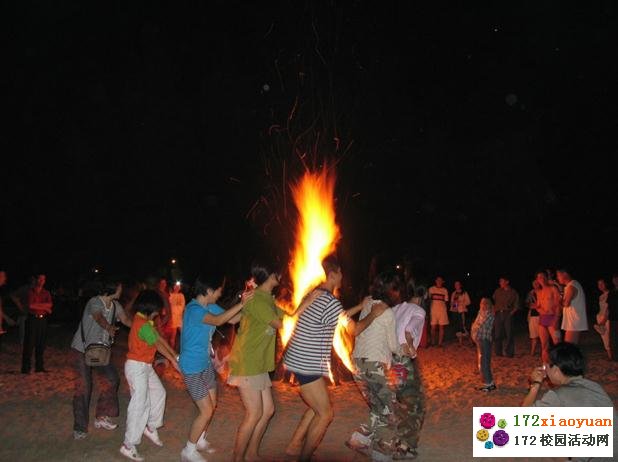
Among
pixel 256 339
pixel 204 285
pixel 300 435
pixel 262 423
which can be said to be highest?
pixel 204 285

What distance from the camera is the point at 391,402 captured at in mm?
6812

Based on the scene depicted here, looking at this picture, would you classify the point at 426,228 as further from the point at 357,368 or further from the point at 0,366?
the point at 357,368

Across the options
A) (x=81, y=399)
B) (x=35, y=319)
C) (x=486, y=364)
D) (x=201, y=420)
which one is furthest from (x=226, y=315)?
(x=35, y=319)

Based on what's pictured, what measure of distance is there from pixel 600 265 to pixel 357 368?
136 ft

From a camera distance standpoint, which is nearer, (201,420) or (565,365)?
(565,365)

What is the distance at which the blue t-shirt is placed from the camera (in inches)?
263

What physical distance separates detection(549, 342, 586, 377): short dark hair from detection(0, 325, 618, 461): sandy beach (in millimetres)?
609

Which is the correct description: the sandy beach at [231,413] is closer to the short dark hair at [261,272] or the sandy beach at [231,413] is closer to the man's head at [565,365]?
the man's head at [565,365]

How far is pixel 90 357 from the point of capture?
782cm

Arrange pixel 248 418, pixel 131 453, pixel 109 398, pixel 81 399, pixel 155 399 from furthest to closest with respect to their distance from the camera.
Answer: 1. pixel 109 398
2. pixel 81 399
3. pixel 155 399
4. pixel 131 453
5. pixel 248 418

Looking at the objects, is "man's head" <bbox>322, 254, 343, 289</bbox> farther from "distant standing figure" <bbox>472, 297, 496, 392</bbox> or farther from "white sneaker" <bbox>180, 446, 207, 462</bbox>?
"distant standing figure" <bbox>472, 297, 496, 392</bbox>

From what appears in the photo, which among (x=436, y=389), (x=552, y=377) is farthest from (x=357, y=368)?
(x=436, y=389)

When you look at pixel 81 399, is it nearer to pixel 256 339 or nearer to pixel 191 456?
pixel 191 456

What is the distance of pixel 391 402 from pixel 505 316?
9270 mm
